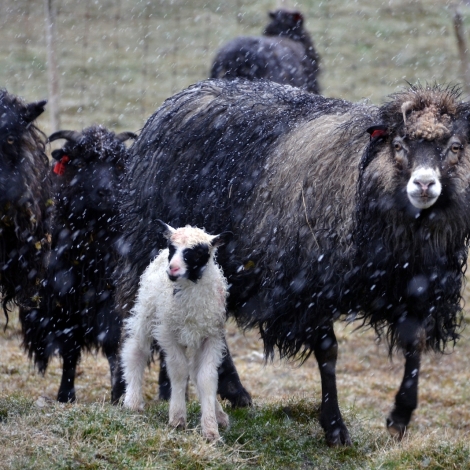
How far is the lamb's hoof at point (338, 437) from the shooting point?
6012mm

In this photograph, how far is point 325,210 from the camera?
5.90 m

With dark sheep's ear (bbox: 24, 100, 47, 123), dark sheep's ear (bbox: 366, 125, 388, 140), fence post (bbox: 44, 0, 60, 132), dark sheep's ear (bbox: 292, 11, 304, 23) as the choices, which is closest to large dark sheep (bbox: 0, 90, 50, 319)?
dark sheep's ear (bbox: 24, 100, 47, 123)

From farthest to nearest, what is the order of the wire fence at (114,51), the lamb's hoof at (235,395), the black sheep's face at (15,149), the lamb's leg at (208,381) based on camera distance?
the wire fence at (114,51)
the lamb's hoof at (235,395)
the black sheep's face at (15,149)
the lamb's leg at (208,381)

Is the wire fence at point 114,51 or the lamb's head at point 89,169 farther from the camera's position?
the wire fence at point 114,51

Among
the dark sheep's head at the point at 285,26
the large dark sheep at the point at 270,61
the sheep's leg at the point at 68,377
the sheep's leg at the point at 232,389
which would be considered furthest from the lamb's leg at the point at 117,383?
the dark sheep's head at the point at 285,26

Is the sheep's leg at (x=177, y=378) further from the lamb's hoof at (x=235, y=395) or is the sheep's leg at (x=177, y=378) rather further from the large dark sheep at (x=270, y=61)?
the large dark sheep at (x=270, y=61)

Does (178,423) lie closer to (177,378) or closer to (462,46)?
(177,378)

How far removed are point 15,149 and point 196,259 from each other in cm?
171

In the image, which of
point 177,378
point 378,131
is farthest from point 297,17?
point 177,378

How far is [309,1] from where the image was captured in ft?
88.6

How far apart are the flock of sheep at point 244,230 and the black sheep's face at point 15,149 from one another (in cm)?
1

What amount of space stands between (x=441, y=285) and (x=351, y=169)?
3.38 feet

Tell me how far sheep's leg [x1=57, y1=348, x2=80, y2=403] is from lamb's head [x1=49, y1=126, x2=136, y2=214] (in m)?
1.35

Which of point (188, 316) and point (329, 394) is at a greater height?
point (188, 316)
